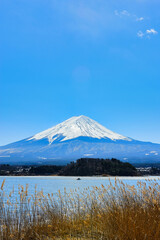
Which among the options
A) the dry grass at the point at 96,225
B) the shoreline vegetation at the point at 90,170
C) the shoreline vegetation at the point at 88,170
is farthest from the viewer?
the shoreline vegetation at the point at 90,170

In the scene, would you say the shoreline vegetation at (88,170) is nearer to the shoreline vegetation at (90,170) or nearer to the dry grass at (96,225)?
the shoreline vegetation at (90,170)

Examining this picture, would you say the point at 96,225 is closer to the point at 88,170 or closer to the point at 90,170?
the point at 90,170

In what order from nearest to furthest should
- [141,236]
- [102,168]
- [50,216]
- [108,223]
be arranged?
1. [141,236]
2. [108,223]
3. [50,216]
4. [102,168]

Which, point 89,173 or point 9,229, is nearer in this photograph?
point 9,229

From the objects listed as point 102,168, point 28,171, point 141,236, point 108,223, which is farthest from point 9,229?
point 28,171

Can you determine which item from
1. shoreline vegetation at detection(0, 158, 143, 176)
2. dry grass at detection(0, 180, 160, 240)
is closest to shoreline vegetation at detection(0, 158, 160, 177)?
shoreline vegetation at detection(0, 158, 143, 176)

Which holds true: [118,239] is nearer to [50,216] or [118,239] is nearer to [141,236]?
[141,236]

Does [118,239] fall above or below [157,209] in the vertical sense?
below

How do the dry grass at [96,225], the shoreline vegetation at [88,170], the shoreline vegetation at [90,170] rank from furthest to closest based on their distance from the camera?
the shoreline vegetation at [90,170] < the shoreline vegetation at [88,170] < the dry grass at [96,225]

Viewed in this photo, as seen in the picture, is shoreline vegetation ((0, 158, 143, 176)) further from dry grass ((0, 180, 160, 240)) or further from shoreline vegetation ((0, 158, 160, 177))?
dry grass ((0, 180, 160, 240))

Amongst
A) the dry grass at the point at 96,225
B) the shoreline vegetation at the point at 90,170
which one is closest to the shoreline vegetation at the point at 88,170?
the shoreline vegetation at the point at 90,170

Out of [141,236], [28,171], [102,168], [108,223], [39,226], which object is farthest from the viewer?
[28,171]
